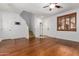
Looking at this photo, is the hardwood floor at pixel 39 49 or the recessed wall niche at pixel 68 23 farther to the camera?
the recessed wall niche at pixel 68 23

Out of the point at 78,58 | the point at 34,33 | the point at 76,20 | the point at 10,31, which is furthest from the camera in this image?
the point at 34,33

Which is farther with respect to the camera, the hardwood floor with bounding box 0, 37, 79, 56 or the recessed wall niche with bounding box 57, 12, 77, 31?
the recessed wall niche with bounding box 57, 12, 77, 31

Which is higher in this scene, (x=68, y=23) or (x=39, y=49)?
(x=68, y=23)

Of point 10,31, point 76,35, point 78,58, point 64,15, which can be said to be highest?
point 64,15

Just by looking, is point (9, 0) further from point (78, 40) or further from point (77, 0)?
point (78, 40)

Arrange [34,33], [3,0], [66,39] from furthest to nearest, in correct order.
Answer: [34,33] → [66,39] → [3,0]

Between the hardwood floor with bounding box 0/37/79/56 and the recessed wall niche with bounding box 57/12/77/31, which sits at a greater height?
the recessed wall niche with bounding box 57/12/77/31

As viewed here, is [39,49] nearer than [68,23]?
Yes

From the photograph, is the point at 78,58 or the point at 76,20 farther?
the point at 76,20

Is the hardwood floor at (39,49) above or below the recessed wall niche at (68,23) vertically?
below

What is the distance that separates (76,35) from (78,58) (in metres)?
2.14

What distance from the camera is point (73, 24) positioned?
3.74m

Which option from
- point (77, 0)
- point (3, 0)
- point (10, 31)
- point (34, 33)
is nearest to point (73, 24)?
point (77, 0)

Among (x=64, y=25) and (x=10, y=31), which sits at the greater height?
(x=64, y=25)
